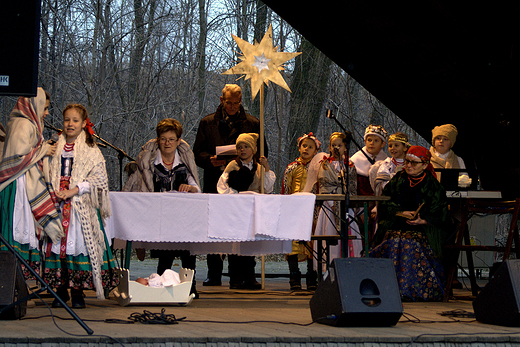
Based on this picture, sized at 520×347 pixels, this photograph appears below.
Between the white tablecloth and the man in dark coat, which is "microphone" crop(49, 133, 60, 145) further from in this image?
the man in dark coat

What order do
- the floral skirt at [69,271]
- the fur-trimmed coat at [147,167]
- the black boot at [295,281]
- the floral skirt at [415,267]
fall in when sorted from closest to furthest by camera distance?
the floral skirt at [69,271] → the fur-trimmed coat at [147,167] → the floral skirt at [415,267] → the black boot at [295,281]

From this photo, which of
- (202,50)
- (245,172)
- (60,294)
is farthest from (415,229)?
(202,50)

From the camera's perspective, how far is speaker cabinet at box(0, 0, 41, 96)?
10.6 ft

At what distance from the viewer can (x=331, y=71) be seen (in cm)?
1252

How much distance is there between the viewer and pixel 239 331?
11.1ft

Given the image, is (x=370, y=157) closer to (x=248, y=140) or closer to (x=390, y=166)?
(x=390, y=166)

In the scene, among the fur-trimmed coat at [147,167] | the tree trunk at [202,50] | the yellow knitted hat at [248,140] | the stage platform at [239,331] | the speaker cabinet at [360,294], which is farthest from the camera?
the tree trunk at [202,50]

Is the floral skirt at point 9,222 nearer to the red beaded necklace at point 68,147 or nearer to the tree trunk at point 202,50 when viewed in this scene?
the red beaded necklace at point 68,147

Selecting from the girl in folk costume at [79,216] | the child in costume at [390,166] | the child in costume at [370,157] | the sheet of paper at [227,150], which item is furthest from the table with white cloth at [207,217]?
the child in costume at [370,157]

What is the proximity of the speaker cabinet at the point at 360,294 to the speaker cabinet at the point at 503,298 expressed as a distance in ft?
2.01

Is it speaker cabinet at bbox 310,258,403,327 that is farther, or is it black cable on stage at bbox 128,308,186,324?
black cable on stage at bbox 128,308,186,324

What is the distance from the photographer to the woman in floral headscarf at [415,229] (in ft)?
18.2

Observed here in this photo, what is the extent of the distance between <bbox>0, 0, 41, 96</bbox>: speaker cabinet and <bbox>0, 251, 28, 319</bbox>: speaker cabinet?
42.1 inches

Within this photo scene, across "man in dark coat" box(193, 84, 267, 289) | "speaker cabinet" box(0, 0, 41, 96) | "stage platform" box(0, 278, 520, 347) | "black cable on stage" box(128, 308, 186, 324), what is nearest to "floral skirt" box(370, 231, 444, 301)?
"stage platform" box(0, 278, 520, 347)
